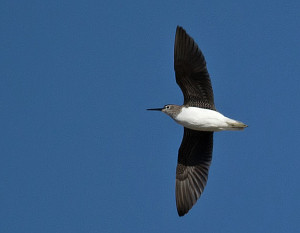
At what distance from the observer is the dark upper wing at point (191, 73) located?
13758 mm

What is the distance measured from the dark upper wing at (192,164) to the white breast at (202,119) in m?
0.84

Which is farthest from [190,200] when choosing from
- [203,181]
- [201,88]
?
[201,88]

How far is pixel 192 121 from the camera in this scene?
14.3 meters

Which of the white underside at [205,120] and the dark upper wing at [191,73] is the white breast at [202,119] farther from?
the dark upper wing at [191,73]

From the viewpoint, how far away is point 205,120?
1417 cm

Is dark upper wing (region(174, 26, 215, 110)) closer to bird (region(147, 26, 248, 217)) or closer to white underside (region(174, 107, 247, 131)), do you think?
bird (region(147, 26, 248, 217))

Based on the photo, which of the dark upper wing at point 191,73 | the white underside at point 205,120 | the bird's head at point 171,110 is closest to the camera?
the dark upper wing at point 191,73

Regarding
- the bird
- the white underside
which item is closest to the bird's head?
the bird

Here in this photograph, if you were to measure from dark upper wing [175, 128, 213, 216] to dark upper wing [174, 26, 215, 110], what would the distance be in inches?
43.0

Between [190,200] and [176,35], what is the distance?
4247mm

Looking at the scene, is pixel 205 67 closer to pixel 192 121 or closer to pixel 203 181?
pixel 192 121

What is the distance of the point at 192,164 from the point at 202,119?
1.68 meters

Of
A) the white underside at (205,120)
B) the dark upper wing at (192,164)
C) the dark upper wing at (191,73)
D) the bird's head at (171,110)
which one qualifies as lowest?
the dark upper wing at (192,164)

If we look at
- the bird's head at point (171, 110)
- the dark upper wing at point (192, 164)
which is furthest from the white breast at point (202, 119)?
the dark upper wing at point (192, 164)
